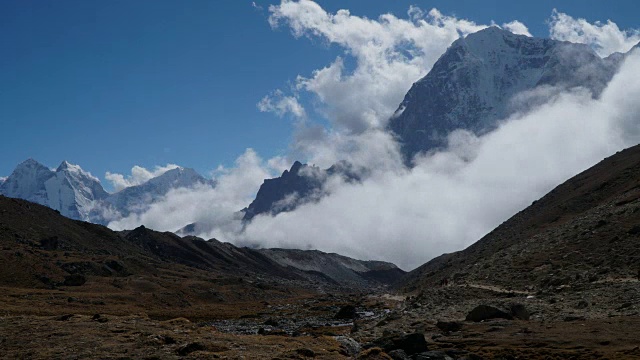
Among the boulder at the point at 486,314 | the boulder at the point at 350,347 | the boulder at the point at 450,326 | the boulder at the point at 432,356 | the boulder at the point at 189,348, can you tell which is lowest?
the boulder at the point at 432,356

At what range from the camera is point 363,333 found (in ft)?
223

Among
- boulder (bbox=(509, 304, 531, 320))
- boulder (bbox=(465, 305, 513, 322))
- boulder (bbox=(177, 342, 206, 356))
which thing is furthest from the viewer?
boulder (bbox=(465, 305, 513, 322))

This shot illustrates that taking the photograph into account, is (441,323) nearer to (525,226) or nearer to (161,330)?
(161,330)

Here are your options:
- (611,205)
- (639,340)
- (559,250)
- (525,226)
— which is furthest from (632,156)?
(639,340)

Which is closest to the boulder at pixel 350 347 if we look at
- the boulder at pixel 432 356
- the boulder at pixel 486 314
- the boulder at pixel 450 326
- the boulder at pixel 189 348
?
the boulder at pixel 432 356

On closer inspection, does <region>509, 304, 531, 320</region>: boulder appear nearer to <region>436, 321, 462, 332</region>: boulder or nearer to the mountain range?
the mountain range

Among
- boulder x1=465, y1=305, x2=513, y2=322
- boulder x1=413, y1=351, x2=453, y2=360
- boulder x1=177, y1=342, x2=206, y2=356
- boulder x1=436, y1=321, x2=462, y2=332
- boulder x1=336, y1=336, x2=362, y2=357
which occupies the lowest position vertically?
boulder x1=413, y1=351, x2=453, y2=360

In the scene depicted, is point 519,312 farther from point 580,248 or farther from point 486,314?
point 580,248

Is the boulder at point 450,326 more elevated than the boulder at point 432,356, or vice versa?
the boulder at point 450,326

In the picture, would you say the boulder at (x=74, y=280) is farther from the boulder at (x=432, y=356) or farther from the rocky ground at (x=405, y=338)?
the boulder at (x=432, y=356)

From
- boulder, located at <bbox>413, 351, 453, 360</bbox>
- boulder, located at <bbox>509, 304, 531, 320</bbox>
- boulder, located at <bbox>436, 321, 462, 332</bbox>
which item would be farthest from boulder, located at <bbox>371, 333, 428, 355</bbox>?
boulder, located at <bbox>509, 304, 531, 320</bbox>

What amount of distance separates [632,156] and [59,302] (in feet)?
523

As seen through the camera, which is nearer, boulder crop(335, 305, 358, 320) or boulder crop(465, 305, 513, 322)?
boulder crop(465, 305, 513, 322)

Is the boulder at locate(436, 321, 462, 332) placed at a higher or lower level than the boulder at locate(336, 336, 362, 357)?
higher
